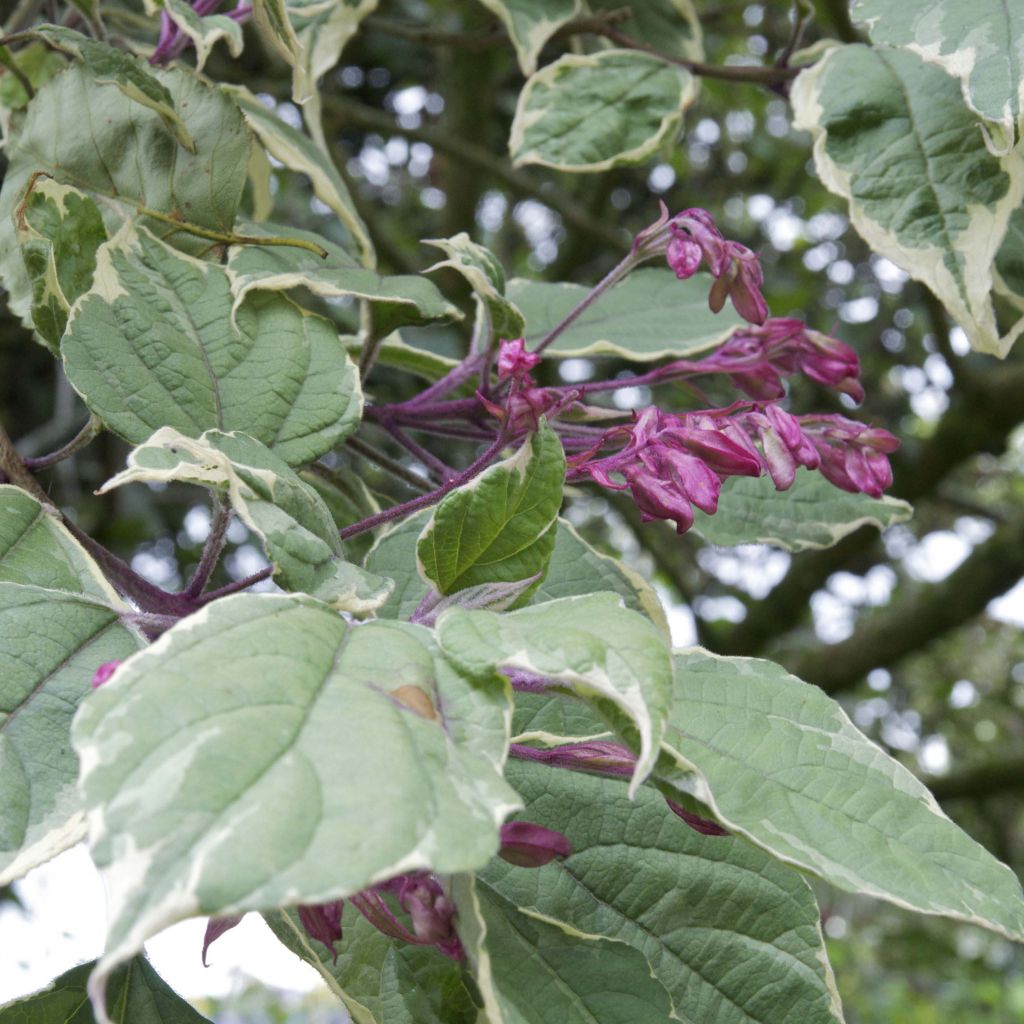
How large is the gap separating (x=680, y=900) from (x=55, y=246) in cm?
47

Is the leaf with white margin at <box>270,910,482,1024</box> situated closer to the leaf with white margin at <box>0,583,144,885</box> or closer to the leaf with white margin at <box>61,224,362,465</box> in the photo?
the leaf with white margin at <box>0,583,144,885</box>

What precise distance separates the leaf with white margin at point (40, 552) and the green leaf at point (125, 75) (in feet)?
0.76

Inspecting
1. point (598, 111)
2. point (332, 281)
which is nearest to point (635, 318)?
point (598, 111)

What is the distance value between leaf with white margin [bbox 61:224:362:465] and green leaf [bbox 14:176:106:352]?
29mm

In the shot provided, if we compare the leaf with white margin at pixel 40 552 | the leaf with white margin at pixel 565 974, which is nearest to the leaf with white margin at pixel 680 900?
the leaf with white margin at pixel 565 974

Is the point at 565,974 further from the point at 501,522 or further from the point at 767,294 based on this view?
the point at 767,294

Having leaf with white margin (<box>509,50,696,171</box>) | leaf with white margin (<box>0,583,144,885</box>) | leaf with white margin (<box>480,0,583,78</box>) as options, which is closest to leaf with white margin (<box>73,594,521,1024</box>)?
leaf with white margin (<box>0,583,144,885</box>)

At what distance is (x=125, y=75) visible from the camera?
686 mm

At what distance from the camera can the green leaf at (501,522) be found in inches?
20.5

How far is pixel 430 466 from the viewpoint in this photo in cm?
80

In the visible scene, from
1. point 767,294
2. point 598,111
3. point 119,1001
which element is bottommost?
point 767,294

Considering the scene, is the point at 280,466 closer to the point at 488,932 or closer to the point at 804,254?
the point at 488,932

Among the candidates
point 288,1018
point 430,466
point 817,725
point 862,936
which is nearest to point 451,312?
point 430,466

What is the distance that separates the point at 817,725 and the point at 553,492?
0.53 feet
